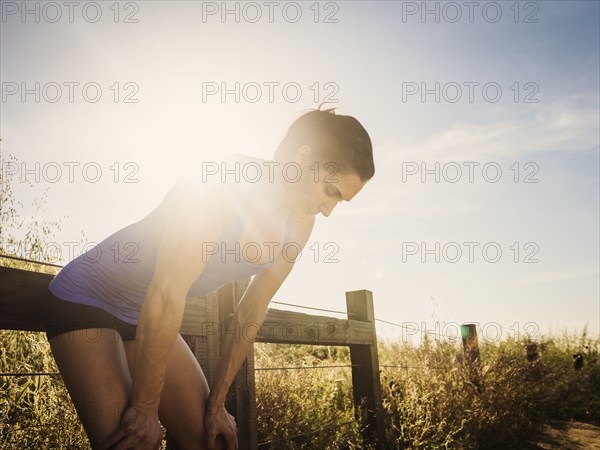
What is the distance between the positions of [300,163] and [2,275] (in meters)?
1.10

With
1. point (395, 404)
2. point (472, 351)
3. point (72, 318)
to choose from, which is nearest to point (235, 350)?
point (72, 318)

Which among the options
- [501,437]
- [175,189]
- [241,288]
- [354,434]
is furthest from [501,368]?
[175,189]

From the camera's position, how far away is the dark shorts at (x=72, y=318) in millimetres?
1447

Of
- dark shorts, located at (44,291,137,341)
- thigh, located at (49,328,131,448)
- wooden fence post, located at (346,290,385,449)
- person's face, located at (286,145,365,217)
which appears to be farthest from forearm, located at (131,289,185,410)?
wooden fence post, located at (346,290,385,449)

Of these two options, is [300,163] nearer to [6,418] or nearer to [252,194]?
[252,194]

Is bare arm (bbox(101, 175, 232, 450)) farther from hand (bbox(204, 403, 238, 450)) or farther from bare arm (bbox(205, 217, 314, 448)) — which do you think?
bare arm (bbox(205, 217, 314, 448))

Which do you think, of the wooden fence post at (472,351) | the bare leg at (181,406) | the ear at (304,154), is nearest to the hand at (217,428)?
the bare leg at (181,406)

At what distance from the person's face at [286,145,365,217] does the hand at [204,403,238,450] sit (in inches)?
33.6

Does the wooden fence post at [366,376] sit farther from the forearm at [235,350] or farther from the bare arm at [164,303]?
the bare arm at [164,303]

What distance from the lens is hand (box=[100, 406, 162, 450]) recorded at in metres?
1.32

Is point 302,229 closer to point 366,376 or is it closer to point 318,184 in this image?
point 318,184

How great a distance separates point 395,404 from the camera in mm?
4938

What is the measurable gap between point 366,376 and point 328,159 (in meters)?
3.15

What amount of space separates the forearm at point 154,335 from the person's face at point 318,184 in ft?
2.40
